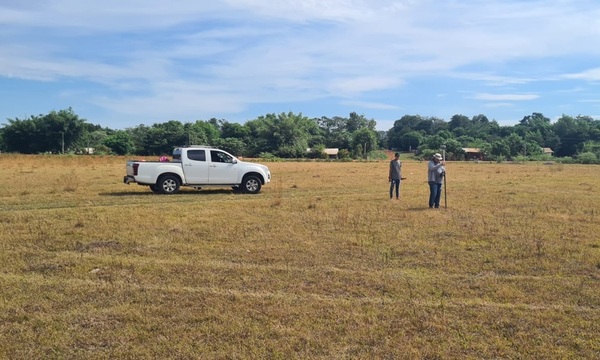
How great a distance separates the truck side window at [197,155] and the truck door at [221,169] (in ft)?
1.04

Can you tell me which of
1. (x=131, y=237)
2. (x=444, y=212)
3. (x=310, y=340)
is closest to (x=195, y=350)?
(x=310, y=340)

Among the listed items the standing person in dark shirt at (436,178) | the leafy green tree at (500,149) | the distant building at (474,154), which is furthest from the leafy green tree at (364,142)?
the standing person in dark shirt at (436,178)

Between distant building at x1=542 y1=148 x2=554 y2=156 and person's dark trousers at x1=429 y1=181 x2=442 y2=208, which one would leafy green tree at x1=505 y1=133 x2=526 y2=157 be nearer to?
distant building at x1=542 y1=148 x2=554 y2=156

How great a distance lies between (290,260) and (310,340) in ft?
10.3

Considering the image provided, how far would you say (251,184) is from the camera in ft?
63.4

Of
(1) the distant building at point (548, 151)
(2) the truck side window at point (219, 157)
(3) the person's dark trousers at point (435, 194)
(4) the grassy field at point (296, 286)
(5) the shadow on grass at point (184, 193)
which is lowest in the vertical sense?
(4) the grassy field at point (296, 286)

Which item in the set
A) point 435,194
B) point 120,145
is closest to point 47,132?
point 120,145

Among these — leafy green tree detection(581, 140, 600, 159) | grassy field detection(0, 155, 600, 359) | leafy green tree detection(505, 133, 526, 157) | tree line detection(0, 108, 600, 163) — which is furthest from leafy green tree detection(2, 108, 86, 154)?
leafy green tree detection(581, 140, 600, 159)

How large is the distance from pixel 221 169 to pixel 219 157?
1.53 feet

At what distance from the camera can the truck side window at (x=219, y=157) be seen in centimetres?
1887

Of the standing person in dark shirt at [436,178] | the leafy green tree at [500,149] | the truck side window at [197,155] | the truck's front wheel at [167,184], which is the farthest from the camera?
the leafy green tree at [500,149]

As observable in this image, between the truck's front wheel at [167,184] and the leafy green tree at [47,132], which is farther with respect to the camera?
the leafy green tree at [47,132]

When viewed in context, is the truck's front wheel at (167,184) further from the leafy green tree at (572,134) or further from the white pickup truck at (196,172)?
the leafy green tree at (572,134)

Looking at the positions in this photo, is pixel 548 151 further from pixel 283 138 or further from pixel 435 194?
pixel 435 194
